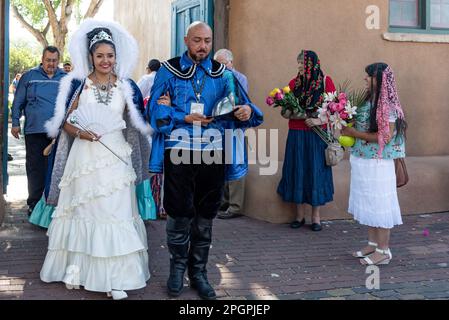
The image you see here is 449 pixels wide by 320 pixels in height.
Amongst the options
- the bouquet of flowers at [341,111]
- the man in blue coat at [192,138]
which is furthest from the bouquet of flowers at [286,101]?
the man in blue coat at [192,138]

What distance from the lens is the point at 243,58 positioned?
7812 mm

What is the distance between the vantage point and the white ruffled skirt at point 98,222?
4.51m

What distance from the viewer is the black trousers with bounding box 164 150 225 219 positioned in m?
4.46

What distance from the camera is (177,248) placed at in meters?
4.59

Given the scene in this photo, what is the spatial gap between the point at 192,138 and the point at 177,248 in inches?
35.1

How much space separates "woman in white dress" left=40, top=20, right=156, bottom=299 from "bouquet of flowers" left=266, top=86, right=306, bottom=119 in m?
2.14

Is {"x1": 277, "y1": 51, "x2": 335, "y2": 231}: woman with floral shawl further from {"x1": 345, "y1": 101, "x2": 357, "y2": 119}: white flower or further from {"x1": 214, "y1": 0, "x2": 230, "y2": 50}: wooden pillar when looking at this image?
{"x1": 214, "y1": 0, "x2": 230, "y2": 50}: wooden pillar

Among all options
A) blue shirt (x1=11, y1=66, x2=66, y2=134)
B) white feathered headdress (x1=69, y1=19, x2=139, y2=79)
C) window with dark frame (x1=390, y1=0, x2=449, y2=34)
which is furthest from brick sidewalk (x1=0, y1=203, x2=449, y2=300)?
window with dark frame (x1=390, y1=0, x2=449, y2=34)

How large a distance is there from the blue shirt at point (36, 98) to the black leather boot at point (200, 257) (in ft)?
11.0

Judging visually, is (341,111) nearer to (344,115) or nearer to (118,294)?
(344,115)

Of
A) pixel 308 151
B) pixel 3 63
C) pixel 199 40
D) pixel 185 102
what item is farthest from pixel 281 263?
pixel 3 63

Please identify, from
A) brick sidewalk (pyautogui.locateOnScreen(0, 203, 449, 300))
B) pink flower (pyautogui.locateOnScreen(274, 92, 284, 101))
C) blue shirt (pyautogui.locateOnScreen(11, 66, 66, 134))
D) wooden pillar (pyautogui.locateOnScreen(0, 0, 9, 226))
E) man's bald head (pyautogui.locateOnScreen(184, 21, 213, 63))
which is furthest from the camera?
wooden pillar (pyautogui.locateOnScreen(0, 0, 9, 226))
